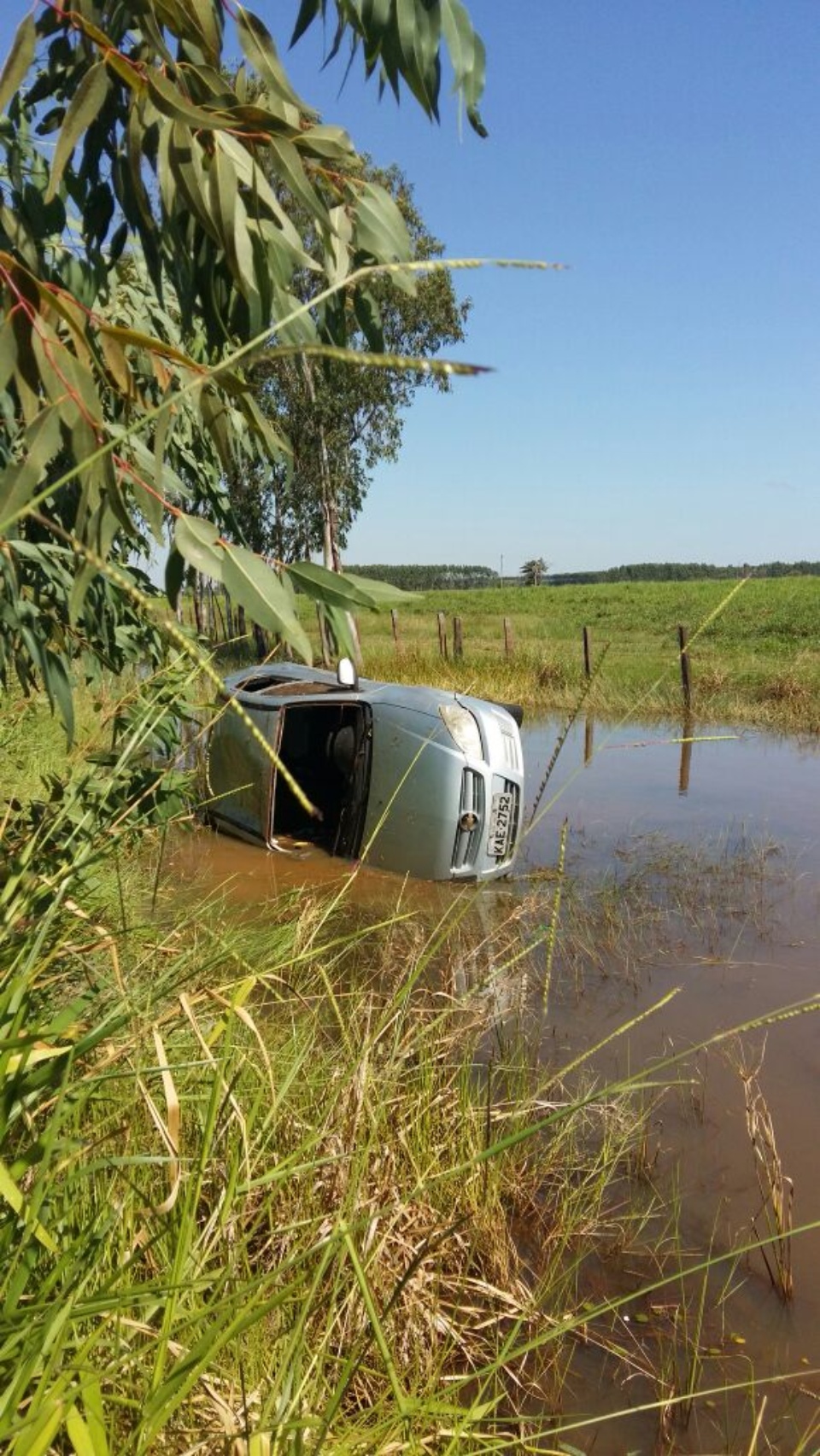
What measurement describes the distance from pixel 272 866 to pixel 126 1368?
6693 mm

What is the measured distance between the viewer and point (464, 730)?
732cm

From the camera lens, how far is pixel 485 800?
23.8ft

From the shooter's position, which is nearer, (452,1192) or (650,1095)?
(452,1192)

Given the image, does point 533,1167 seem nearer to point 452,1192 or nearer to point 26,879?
point 452,1192

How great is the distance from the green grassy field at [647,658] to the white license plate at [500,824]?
4.01 ft

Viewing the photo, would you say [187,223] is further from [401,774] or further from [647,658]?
[647,658]

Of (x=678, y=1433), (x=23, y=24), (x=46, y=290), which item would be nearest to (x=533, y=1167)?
(x=678, y=1433)

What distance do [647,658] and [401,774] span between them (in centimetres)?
1902

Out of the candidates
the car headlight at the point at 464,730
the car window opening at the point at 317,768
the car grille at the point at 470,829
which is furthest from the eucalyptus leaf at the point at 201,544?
the car window opening at the point at 317,768

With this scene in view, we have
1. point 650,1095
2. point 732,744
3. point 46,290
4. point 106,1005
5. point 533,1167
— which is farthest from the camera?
point 732,744

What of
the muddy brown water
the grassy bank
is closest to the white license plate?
the muddy brown water

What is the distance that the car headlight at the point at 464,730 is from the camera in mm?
7207

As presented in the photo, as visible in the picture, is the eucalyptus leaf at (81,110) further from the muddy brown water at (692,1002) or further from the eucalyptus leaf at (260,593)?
the muddy brown water at (692,1002)

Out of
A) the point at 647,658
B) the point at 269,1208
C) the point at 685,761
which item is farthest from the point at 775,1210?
the point at 647,658
